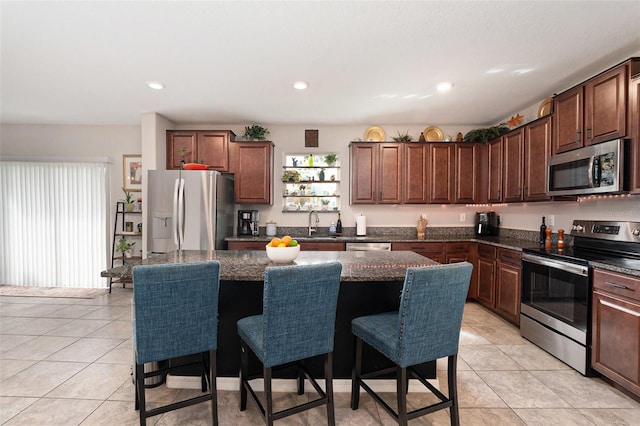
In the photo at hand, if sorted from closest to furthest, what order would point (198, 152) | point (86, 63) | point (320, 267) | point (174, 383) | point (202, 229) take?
point (320, 267)
point (174, 383)
point (86, 63)
point (202, 229)
point (198, 152)

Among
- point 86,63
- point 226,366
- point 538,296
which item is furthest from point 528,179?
point 86,63

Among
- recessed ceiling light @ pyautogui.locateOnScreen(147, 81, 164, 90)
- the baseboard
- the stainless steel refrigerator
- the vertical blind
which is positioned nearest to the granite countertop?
the baseboard

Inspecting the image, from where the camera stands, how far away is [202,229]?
163 inches

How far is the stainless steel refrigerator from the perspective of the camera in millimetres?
4137

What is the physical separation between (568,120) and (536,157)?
58 centimetres

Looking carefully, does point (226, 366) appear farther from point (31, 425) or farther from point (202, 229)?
point (202, 229)

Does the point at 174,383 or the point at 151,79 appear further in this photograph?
the point at 151,79

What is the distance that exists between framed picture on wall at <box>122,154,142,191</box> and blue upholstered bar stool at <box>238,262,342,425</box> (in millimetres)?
4473

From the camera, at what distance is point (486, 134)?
181 inches

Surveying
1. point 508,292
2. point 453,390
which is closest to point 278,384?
point 453,390

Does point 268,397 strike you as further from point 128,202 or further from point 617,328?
point 128,202

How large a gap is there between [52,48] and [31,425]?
2.82 metres

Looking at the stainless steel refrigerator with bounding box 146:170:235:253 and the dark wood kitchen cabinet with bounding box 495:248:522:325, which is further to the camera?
the stainless steel refrigerator with bounding box 146:170:235:253

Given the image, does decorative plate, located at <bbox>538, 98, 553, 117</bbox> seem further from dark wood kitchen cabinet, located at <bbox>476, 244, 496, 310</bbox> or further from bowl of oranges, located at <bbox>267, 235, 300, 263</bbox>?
bowl of oranges, located at <bbox>267, 235, 300, 263</bbox>
